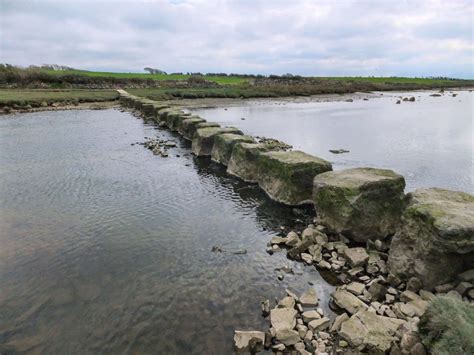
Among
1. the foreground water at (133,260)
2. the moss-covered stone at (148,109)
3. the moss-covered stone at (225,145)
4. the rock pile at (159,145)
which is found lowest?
the foreground water at (133,260)

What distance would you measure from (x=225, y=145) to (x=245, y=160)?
287 centimetres

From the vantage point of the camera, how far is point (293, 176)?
13805mm

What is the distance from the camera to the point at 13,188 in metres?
16.1

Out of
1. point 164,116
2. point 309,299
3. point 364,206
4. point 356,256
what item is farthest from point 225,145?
point 164,116

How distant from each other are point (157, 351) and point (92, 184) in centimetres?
1186

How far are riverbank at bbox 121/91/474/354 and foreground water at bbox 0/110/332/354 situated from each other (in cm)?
57

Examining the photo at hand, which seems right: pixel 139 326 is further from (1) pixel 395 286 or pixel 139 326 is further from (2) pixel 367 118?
(2) pixel 367 118

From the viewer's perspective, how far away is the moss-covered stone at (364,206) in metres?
10.4

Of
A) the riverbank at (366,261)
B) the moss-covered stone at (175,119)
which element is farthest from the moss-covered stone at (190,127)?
the riverbank at (366,261)

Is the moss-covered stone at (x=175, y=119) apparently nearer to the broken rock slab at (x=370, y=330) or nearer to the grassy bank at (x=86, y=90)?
the broken rock slab at (x=370, y=330)

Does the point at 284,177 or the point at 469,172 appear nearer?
the point at 284,177

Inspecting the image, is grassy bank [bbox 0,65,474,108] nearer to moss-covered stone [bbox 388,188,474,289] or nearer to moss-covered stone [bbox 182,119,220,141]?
moss-covered stone [bbox 182,119,220,141]

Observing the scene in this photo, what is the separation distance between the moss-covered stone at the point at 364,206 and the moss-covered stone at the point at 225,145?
29.2ft

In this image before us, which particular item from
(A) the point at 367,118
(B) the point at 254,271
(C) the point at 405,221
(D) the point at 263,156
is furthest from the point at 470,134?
(B) the point at 254,271
